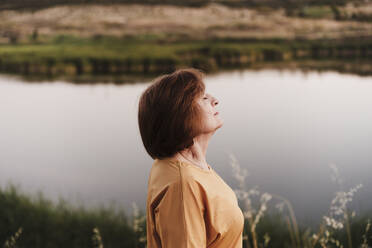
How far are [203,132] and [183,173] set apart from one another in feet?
0.44

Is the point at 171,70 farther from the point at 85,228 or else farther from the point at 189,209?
the point at 189,209

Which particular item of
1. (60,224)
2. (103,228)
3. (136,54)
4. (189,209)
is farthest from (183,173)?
(136,54)

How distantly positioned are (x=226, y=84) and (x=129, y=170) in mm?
2149

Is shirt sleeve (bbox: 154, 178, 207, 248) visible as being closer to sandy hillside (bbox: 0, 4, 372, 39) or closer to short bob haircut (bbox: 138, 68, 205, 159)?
short bob haircut (bbox: 138, 68, 205, 159)

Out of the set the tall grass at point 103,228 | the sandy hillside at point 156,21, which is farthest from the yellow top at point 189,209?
the sandy hillside at point 156,21

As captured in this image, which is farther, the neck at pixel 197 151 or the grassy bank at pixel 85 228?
the grassy bank at pixel 85 228

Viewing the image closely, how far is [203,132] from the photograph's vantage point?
100 centimetres

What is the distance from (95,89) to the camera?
22.5 feet

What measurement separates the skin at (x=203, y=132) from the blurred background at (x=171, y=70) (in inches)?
108

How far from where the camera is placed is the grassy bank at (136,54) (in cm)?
688

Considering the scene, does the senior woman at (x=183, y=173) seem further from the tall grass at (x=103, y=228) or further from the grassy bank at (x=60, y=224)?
the grassy bank at (x=60, y=224)

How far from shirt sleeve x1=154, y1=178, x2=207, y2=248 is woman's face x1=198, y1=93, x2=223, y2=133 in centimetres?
16

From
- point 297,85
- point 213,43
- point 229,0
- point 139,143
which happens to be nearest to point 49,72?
point 139,143

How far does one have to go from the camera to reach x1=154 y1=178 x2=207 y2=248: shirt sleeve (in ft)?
2.90
